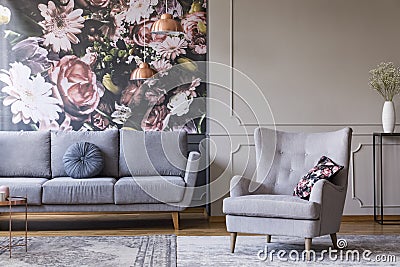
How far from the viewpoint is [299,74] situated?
6672mm

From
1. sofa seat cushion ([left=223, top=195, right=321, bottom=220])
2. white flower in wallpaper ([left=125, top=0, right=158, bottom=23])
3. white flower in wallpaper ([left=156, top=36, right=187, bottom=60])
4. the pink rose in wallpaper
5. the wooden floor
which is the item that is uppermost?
white flower in wallpaper ([left=125, top=0, right=158, bottom=23])

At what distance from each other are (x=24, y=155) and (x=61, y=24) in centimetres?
143

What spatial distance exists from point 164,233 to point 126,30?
2.29m

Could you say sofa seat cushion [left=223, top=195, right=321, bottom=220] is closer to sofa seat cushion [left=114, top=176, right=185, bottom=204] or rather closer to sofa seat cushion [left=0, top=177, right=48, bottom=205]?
sofa seat cushion [left=114, top=176, right=185, bottom=204]

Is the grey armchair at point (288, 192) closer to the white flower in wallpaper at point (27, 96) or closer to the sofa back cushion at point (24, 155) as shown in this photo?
the sofa back cushion at point (24, 155)

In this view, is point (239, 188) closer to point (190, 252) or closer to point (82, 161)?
point (190, 252)

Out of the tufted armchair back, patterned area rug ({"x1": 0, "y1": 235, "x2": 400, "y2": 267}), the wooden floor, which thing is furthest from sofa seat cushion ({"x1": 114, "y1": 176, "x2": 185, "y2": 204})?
the tufted armchair back

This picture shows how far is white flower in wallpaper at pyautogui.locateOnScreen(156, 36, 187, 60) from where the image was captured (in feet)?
23.5

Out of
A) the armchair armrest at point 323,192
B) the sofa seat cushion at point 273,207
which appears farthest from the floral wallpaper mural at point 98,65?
the armchair armrest at point 323,192

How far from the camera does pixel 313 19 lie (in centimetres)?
668

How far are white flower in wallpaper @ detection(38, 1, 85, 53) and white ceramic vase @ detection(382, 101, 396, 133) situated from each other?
10.2 feet

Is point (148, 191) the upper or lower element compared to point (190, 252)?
upper

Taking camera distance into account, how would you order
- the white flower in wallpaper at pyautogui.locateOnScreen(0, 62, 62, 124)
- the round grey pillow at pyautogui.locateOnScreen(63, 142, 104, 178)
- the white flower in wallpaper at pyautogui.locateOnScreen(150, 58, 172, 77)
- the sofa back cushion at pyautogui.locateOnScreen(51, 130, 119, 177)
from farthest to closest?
the white flower in wallpaper at pyautogui.locateOnScreen(150, 58, 172, 77)
the white flower in wallpaper at pyautogui.locateOnScreen(0, 62, 62, 124)
the sofa back cushion at pyautogui.locateOnScreen(51, 130, 119, 177)
the round grey pillow at pyautogui.locateOnScreen(63, 142, 104, 178)

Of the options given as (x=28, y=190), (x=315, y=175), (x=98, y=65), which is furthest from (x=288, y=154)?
(x=98, y=65)
